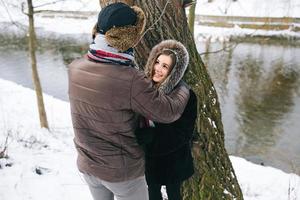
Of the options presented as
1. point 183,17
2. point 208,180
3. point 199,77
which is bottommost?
point 208,180

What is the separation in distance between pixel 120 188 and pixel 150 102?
59cm

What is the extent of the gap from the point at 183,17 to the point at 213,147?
42.1 inches

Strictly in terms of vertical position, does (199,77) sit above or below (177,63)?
below

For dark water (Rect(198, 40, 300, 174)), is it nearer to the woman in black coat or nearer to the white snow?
the white snow

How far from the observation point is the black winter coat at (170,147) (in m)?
2.27

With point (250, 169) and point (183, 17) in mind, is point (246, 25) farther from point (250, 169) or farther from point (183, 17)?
point (183, 17)

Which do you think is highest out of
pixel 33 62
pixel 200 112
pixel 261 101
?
pixel 200 112

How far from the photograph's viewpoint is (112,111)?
78.4 inches

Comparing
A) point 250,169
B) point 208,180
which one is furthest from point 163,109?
point 250,169

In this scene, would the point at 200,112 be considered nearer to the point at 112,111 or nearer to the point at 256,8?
the point at 112,111

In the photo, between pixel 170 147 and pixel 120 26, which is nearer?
pixel 120 26

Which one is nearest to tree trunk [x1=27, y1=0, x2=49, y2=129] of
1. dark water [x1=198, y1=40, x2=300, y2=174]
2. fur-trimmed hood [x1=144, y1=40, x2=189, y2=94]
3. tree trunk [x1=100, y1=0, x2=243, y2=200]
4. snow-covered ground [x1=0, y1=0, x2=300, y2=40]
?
dark water [x1=198, y1=40, x2=300, y2=174]

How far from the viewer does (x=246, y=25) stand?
25.6 m

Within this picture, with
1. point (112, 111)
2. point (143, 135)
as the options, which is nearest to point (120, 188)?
point (143, 135)
